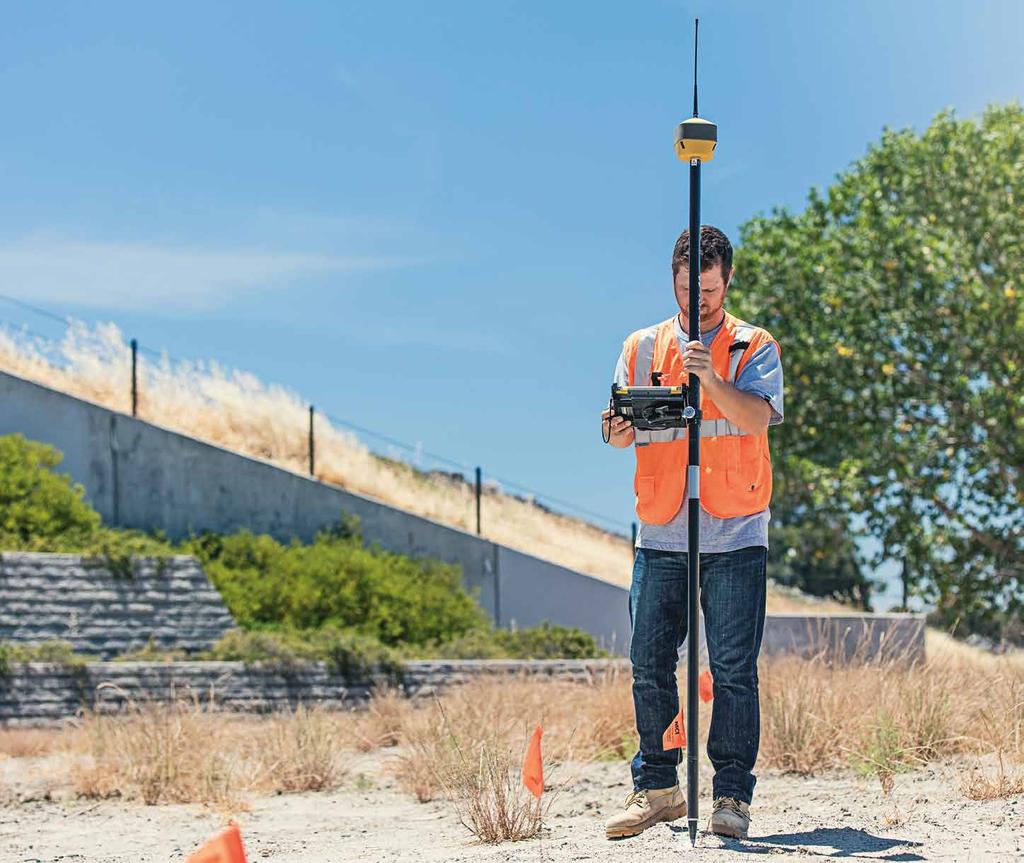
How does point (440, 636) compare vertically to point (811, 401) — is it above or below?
below

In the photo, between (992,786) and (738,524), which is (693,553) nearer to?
(738,524)

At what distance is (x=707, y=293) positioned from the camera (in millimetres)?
5328

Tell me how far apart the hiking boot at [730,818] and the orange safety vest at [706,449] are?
1085 millimetres

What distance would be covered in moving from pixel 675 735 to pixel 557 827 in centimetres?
101

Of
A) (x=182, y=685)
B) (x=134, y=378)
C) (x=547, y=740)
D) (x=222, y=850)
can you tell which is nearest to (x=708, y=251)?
(x=222, y=850)

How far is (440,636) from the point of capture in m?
18.6

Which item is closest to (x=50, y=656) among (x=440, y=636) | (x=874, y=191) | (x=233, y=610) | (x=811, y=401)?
(x=233, y=610)

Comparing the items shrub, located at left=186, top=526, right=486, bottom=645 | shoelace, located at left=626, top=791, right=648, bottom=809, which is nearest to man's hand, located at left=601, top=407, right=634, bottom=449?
shoelace, located at left=626, top=791, right=648, bottom=809

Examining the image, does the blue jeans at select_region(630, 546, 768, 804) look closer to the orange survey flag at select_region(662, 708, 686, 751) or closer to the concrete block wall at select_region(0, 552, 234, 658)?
the orange survey flag at select_region(662, 708, 686, 751)

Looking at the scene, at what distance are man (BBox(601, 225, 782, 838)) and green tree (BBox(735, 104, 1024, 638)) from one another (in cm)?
1332

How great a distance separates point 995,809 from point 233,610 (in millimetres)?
13951

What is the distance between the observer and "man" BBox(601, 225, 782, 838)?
5121mm

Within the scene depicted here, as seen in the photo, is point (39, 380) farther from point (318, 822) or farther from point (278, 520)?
point (318, 822)

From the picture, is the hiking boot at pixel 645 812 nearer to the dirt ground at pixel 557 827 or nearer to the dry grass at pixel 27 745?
the dirt ground at pixel 557 827
